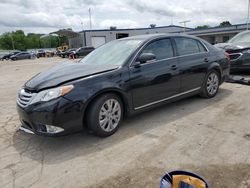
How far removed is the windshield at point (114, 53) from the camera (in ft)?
13.8

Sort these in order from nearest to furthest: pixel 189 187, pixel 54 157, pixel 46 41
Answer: pixel 189 187 < pixel 54 157 < pixel 46 41

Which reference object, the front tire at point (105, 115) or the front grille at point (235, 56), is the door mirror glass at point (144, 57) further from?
the front grille at point (235, 56)

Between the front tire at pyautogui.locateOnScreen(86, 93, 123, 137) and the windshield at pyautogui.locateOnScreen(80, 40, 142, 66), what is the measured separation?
67 centimetres

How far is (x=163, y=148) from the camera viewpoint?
3400mm

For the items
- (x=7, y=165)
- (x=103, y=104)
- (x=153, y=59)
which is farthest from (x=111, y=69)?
(x=7, y=165)

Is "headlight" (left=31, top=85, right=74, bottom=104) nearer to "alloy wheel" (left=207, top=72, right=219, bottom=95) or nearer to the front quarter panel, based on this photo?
the front quarter panel

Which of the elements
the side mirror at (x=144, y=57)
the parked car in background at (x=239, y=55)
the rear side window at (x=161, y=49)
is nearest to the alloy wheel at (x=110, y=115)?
the side mirror at (x=144, y=57)

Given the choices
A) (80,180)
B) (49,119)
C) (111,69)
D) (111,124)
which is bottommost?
(80,180)

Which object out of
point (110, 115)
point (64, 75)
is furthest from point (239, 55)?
point (64, 75)

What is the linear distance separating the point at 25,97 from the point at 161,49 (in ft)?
8.24

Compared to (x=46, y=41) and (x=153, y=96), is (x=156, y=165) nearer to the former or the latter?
(x=153, y=96)

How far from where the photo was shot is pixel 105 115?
3.73m

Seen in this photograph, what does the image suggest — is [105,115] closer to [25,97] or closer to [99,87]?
[99,87]

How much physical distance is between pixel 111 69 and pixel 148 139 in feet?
3.99
